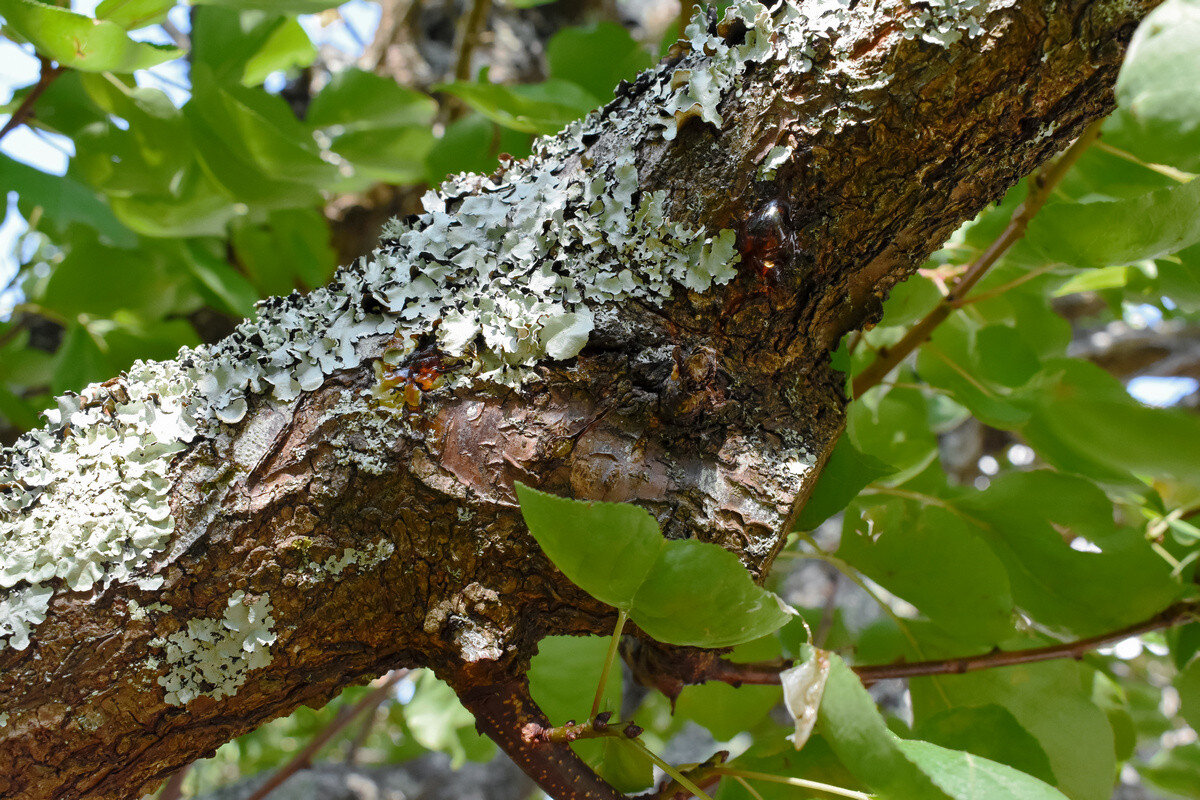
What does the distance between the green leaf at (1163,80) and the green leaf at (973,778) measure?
300mm

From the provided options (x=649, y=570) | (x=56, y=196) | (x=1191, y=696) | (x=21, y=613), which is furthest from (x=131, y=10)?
(x=1191, y=696)

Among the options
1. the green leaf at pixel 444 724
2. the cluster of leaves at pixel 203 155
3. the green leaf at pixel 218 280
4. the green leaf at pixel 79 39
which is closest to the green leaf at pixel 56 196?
the cluster of leaves at pixel 203 155

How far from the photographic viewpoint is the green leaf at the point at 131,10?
22.2 inches

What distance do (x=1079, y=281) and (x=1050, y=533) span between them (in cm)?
24

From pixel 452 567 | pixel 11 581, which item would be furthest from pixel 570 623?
pixel 11 581

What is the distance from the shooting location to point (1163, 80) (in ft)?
1.16

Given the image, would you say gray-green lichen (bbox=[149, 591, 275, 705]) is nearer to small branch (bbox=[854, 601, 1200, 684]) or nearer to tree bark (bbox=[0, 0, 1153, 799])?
tree bark (bbox=[0, 0, 1153, 799])

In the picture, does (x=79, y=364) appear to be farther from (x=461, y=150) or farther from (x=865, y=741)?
(x=865, y=741)

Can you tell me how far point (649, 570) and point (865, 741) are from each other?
0.41 feet

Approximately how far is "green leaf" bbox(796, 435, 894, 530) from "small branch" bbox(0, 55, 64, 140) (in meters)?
0.70

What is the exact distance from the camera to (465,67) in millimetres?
1185

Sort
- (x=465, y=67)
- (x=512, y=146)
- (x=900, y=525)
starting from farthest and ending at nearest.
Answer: (x=465, y=67) < (x=512, y=146) < (x=900, y=525)

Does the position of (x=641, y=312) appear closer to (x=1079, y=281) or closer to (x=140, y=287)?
(x=1079, y=281)

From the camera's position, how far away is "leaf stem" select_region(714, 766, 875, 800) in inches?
17.1
